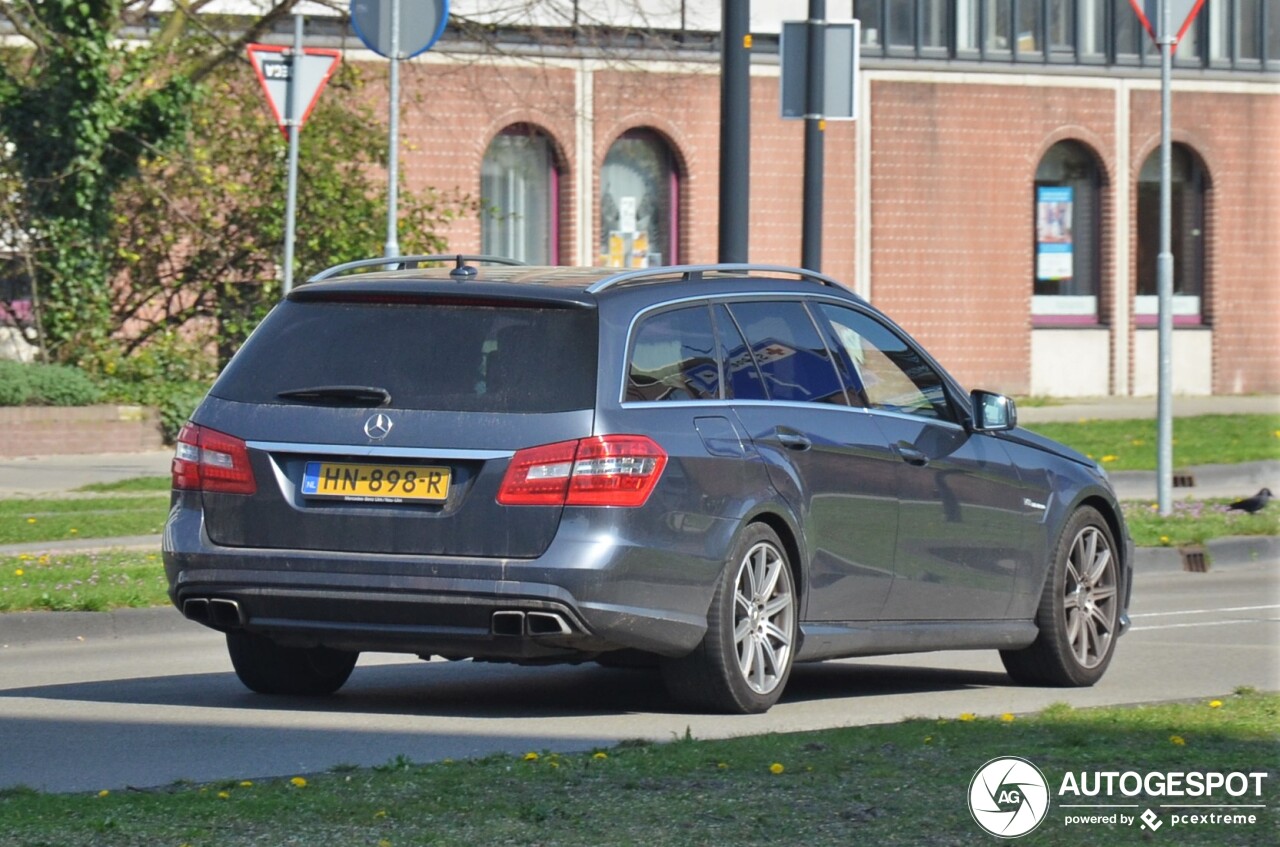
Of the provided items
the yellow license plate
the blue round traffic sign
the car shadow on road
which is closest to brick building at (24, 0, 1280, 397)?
the blue round traffic sign

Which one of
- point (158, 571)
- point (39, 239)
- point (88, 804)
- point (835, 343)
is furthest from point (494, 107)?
point (88, 804)

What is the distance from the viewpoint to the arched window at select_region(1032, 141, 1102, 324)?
34.3m

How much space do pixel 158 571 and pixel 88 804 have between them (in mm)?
6499

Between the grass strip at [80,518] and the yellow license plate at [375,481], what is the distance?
6.46 metres

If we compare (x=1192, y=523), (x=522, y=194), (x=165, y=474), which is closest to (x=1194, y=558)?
(x=1192, y=523)

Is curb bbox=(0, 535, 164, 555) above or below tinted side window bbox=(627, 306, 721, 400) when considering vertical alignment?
below

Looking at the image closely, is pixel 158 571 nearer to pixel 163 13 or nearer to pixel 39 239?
pixel 39 239

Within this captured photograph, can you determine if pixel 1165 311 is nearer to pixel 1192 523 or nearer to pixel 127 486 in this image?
pixel 1192 523

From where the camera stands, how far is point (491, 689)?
9117 millimetres

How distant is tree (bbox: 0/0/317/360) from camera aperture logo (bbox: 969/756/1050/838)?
17754 millimetres

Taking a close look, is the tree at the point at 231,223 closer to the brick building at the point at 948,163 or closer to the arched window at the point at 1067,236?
the brick building at the point at 948,163

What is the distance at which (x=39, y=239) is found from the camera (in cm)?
2308

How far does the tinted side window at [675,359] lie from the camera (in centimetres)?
794

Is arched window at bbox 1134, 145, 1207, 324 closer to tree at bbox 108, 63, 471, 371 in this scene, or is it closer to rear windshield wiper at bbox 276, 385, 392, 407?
tree at bbox 108, 63, 471, 371
